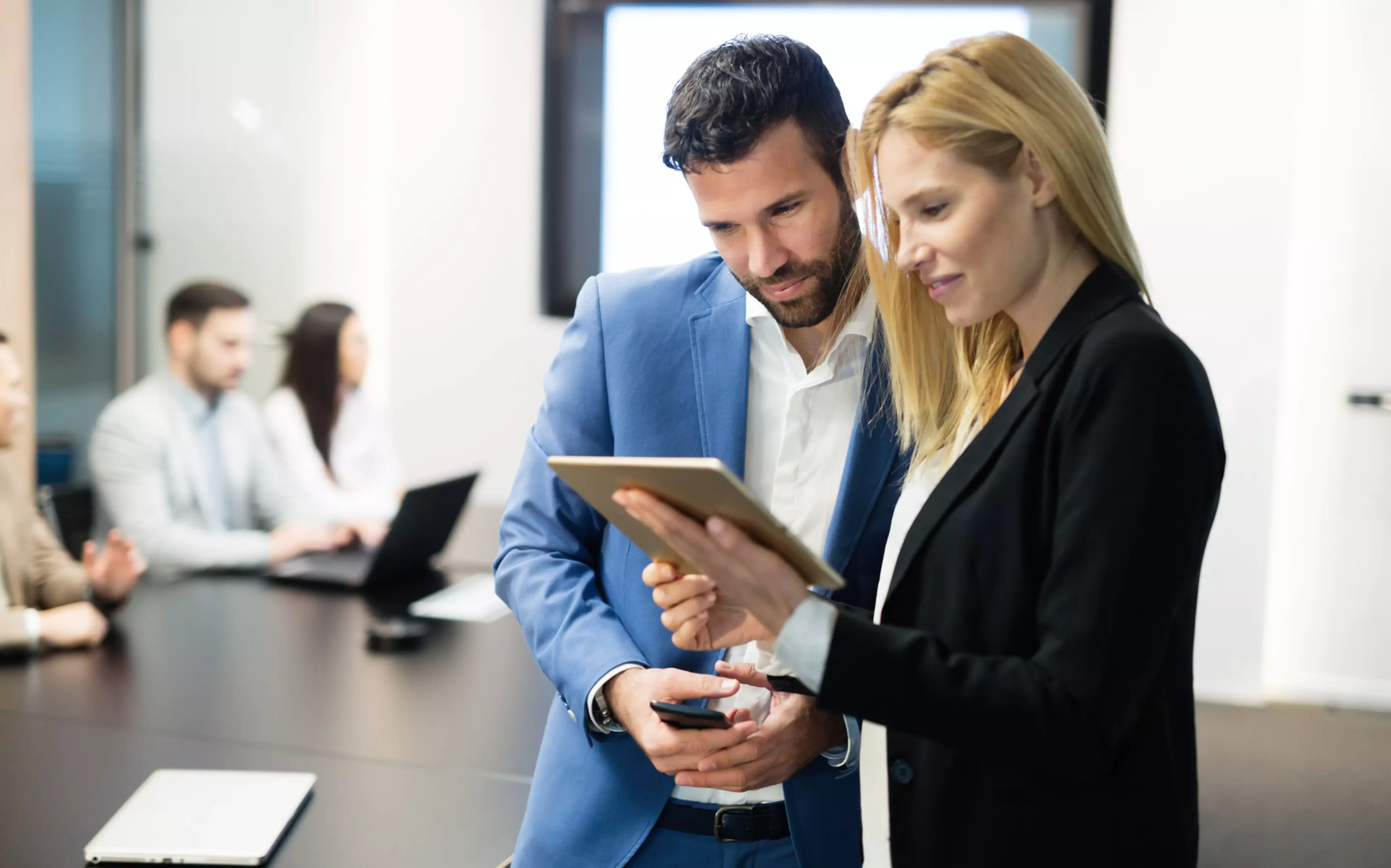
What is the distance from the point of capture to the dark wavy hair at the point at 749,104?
54.4 inches

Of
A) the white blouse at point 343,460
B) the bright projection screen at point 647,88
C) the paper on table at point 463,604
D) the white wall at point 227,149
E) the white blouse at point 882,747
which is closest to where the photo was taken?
the white blouse at point 882,747

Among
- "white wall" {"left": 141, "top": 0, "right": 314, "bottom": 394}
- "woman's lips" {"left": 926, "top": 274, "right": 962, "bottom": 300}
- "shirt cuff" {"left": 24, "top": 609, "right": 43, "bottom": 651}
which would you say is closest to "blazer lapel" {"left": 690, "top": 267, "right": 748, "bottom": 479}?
"woman's lips" {"left": 926, "top": 274, "right": 962, "bottom": 300}

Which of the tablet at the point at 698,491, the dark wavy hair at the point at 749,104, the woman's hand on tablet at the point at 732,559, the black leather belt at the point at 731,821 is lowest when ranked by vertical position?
the black leather belt at the point at 731,821

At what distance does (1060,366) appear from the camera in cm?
99

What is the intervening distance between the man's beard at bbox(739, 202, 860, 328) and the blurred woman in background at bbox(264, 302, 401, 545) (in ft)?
9.90

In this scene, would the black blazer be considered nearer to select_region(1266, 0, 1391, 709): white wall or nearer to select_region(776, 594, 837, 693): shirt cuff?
select_region(776, 594, 837, 693): shirt cuff

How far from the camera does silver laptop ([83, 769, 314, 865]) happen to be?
152cm

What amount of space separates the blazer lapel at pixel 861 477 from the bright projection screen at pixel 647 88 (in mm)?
3385

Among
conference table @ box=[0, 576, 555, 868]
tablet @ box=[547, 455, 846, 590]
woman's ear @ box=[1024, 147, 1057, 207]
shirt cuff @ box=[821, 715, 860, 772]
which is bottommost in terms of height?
conference table @ box=[0, 576, 555, 868]

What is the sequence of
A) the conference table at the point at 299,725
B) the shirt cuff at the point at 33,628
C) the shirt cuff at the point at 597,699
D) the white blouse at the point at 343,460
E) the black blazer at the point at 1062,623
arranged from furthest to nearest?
the white blouse at the point at 343,460 → the shirt cuff at the point at 33,628 → the conference table at the point at 299,725 → the shirt cuff at the point at 597,699 → the black blazer at the point at 1062,623

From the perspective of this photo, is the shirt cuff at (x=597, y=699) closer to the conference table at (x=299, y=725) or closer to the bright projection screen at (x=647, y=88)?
the conference table at (x=299, y=725)

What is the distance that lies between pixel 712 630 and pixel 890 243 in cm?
47

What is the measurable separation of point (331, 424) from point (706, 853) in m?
3.37

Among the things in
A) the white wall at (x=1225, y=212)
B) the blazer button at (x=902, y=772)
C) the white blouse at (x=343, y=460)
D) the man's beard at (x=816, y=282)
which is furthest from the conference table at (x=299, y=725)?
the white wall at (x=1225, y=212)
